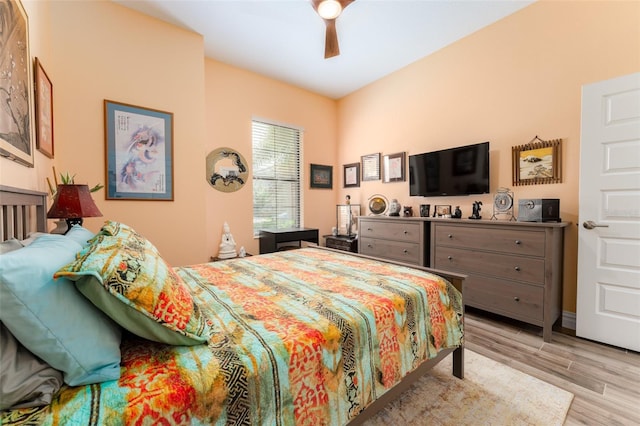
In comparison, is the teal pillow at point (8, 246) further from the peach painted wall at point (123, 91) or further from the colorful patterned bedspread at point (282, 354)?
the peach painted wall at point (123, 91)

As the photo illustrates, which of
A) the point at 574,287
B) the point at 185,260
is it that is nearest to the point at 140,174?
the point at 185,260

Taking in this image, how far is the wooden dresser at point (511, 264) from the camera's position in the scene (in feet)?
7.22

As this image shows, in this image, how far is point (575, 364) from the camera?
189 cm

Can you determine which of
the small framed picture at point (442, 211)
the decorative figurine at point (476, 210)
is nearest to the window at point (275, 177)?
the small framed picture at point (442, 211)

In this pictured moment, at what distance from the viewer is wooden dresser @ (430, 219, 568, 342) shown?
220cm

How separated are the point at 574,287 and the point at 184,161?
158 inches

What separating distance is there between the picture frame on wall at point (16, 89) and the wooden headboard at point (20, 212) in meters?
0.18

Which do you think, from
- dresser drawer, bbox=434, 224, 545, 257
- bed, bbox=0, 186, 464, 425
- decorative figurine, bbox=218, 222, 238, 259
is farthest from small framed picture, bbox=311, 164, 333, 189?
bed, bbox=0, 186, 464, 425

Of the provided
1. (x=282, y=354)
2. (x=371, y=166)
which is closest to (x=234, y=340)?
(x=282, y=354)

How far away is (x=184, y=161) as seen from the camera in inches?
113

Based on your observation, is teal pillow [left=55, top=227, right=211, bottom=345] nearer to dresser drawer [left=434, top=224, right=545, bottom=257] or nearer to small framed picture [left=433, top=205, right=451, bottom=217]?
dresser drawer [left=434, top=224, right=545, bottom=257]

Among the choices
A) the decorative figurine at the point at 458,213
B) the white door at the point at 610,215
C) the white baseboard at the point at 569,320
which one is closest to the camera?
the white door at the point at 610,215

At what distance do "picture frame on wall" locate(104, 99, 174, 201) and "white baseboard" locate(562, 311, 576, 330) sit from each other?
401 cm

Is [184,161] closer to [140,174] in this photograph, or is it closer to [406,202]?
[140,174]
